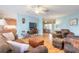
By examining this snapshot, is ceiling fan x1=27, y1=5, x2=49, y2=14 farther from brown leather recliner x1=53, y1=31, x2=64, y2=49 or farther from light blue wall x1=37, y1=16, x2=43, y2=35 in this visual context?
brown leather recliner x1=53, y1=31, x2=64, y2=49

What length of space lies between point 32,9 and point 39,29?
1.25ft

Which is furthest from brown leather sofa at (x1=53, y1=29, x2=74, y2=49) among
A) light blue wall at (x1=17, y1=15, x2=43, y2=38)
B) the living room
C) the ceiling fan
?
the ceiling fan

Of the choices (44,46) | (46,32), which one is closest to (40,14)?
(46,32)

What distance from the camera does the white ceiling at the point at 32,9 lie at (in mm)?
1979

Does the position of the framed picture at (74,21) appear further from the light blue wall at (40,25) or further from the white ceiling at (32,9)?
the light blue wall at (40,25)

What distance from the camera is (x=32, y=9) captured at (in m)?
2.02

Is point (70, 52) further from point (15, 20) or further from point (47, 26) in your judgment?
point (15, 20)

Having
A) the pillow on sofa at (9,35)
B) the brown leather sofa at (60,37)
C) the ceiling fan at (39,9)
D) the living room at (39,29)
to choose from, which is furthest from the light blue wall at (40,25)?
the pillow on sofa at (9,35)

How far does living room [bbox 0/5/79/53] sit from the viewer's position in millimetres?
1984

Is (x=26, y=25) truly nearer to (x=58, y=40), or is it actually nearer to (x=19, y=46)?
(x=19, y=46)

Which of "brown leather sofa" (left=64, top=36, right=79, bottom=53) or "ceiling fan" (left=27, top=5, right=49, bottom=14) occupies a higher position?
"ceiling fan" (left=27, top=5, right=49, bottom=14)

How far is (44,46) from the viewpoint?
6.64ft

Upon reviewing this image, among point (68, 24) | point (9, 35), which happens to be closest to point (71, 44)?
point (68, 24)
